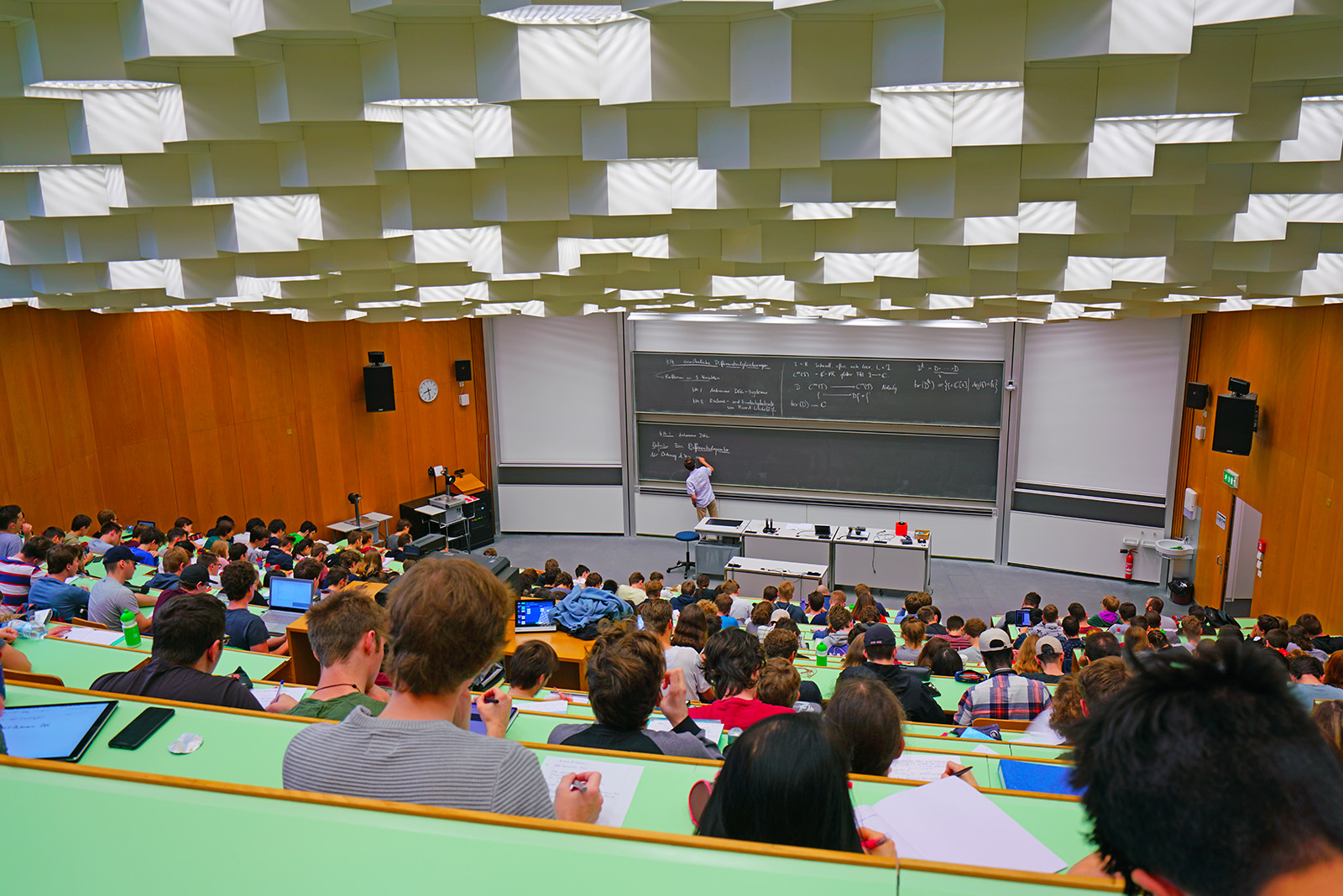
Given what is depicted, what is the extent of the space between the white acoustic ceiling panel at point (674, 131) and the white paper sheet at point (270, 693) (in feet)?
6.37

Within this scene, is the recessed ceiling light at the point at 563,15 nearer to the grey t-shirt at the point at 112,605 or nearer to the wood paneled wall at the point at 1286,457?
the grey t-shirt at the point at 112,605

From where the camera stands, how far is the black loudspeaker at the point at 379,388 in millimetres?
11148

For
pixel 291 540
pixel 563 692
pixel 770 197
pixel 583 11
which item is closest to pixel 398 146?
A: pixel 583 11

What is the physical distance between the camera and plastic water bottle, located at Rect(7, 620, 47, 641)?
4.01 metres

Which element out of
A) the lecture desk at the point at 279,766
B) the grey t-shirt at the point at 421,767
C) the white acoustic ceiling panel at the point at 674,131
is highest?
the white acoustic ceiling panel at the point at 674,131

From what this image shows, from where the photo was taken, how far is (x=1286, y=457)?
788cm

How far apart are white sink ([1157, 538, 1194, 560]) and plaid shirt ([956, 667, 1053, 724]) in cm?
708

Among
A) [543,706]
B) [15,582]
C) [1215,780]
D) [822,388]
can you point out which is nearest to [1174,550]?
[822,388]

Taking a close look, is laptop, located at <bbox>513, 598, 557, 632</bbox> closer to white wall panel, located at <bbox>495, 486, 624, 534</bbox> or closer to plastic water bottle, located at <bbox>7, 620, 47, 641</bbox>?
plastic water bottle, located at <bbox>7, 620, 47, 641</bbox>

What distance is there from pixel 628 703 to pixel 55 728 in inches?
63.9

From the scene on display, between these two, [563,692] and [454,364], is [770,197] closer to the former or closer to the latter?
[563,692]

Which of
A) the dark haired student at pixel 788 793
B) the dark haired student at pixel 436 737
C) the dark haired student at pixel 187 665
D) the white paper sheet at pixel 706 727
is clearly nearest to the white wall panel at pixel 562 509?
the white paper sheet at pixel 706 727

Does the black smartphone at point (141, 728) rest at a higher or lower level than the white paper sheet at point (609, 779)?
higher

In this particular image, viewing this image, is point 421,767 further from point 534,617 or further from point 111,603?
point 111,603
